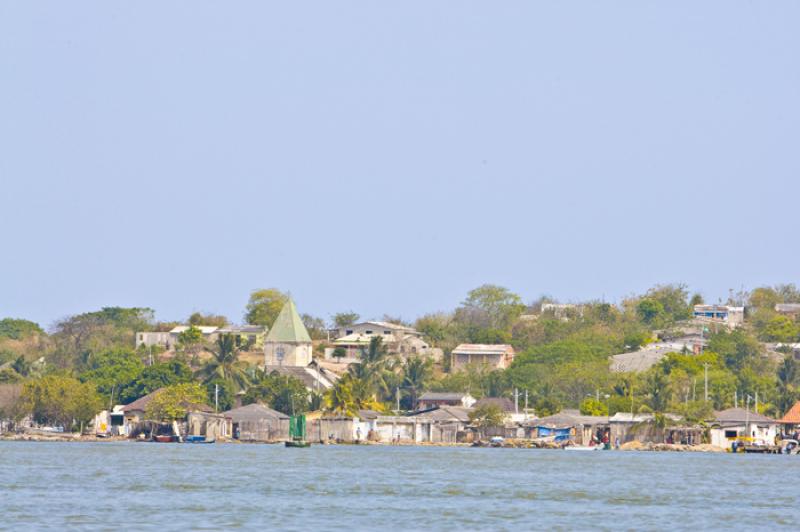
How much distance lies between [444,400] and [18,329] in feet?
182

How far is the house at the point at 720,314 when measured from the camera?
161m

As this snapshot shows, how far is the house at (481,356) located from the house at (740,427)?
34.8 m

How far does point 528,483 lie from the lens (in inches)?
2427

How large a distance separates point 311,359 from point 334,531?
9572cm

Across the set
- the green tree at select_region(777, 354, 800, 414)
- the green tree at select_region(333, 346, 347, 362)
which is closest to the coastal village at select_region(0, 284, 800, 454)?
the green tree at select_region(777, 354, 800, 414)

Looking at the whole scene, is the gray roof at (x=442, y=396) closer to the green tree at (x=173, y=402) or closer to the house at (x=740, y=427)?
the green tree at (x=173, y=402)

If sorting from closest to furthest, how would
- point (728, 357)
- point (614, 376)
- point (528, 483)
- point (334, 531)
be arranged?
point (334, 531) → point (528, 483) → point (614, 376) → point (728, 357)

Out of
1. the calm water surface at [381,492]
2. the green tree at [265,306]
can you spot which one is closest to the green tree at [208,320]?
the green tree at [265,306]

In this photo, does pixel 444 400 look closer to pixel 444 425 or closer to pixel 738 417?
pixel 444 425

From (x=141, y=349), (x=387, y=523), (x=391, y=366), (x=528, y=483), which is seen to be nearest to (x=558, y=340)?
(x=391, y=366)

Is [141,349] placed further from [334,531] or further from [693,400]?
[334,531]

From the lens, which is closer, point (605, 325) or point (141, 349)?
point (141, 349)

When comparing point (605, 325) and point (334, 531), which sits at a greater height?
point (605, 325)

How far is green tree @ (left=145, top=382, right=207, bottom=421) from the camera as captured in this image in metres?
108
